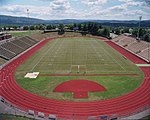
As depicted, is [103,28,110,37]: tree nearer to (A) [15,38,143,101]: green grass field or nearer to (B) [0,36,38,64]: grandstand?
(B) [0,36,38,64]: grandstand

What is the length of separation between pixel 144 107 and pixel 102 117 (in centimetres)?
526

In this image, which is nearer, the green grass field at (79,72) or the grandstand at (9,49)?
the green grass field at (79,72)

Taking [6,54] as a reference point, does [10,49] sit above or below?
above

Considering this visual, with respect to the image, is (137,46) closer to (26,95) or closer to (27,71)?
(27,71)

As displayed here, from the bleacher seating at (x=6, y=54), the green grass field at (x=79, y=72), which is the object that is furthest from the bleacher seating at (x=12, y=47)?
the green grass field at (x=79, y=72)

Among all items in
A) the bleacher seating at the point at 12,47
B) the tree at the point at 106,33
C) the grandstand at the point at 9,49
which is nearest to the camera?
the grandstand at the point at 9,49

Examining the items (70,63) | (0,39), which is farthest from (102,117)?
(0,39)

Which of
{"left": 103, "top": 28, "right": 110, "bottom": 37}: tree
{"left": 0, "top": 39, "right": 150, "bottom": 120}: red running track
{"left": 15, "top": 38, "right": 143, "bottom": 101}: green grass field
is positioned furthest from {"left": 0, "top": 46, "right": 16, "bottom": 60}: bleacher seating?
{"left": 103, "top": 28, "right": 110, "bottom": 37}: tree

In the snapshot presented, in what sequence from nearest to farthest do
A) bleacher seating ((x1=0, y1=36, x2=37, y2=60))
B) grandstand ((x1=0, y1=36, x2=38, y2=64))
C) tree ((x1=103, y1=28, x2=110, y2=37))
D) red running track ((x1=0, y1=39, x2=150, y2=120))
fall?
red running track ((x1=0, y1=39, x2=150, y2=120))
grandstand ((x1=0, y1=36, x2=38, y2=64))
bleacher seating ((x1=0, y1=36, x2=37, y2=60))
tree ((x1=103, y1=28, x2=110, y2=37))

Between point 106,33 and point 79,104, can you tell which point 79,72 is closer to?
point 79,104

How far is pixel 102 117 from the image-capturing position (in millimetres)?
21297

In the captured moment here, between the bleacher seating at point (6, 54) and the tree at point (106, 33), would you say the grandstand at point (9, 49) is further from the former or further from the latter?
the tree at point (106, 33)

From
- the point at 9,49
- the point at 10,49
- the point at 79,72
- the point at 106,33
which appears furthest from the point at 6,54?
the point at 106,33

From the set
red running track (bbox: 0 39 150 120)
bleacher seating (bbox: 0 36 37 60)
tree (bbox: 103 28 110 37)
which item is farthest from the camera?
tree (bbox: 103 28 110 37)
